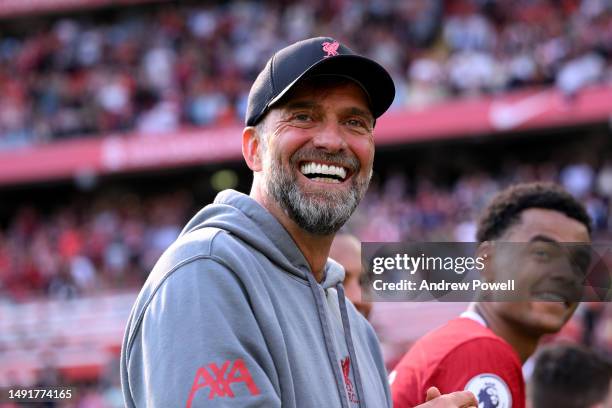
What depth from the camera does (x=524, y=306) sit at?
331cm

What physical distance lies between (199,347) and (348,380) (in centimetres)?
54

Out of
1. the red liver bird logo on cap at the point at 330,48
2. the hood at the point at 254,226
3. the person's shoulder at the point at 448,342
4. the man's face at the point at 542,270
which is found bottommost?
the person's shoulder at the point at 448,342

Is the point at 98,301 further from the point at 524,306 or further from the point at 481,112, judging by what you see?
the point at 524,306

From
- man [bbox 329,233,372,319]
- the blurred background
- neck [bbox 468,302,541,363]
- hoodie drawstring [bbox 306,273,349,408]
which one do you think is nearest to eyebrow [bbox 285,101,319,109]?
hoodie drawstring [bbox 306,273,349,408]

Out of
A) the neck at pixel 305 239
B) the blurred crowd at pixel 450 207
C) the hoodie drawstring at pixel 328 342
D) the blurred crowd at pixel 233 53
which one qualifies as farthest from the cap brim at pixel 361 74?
the blurred crowd at pixel 233 53

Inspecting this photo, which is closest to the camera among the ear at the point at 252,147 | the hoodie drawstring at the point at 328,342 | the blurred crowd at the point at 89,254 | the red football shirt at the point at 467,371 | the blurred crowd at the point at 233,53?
the hoodie drawstring at the point at 328,342

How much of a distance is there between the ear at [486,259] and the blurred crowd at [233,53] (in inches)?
489

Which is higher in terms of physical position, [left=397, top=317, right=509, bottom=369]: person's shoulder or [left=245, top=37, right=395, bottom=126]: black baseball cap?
[left=245, top=37, right=395, bottom=126]: black baseball cap

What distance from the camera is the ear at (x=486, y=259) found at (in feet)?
10.4

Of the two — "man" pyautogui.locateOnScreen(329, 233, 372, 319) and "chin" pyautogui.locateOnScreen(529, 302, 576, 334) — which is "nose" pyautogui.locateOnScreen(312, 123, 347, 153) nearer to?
"chin" pyautogui.locateOnScreen(529, 302, 576, 334)

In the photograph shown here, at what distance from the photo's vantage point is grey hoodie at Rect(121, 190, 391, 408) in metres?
2.08

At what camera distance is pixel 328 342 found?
7.98 ft

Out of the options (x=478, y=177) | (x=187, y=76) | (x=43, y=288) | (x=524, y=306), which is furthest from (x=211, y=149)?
(x=524, y=306)

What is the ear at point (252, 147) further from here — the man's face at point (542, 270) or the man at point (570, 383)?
the man at point (570, 383)
